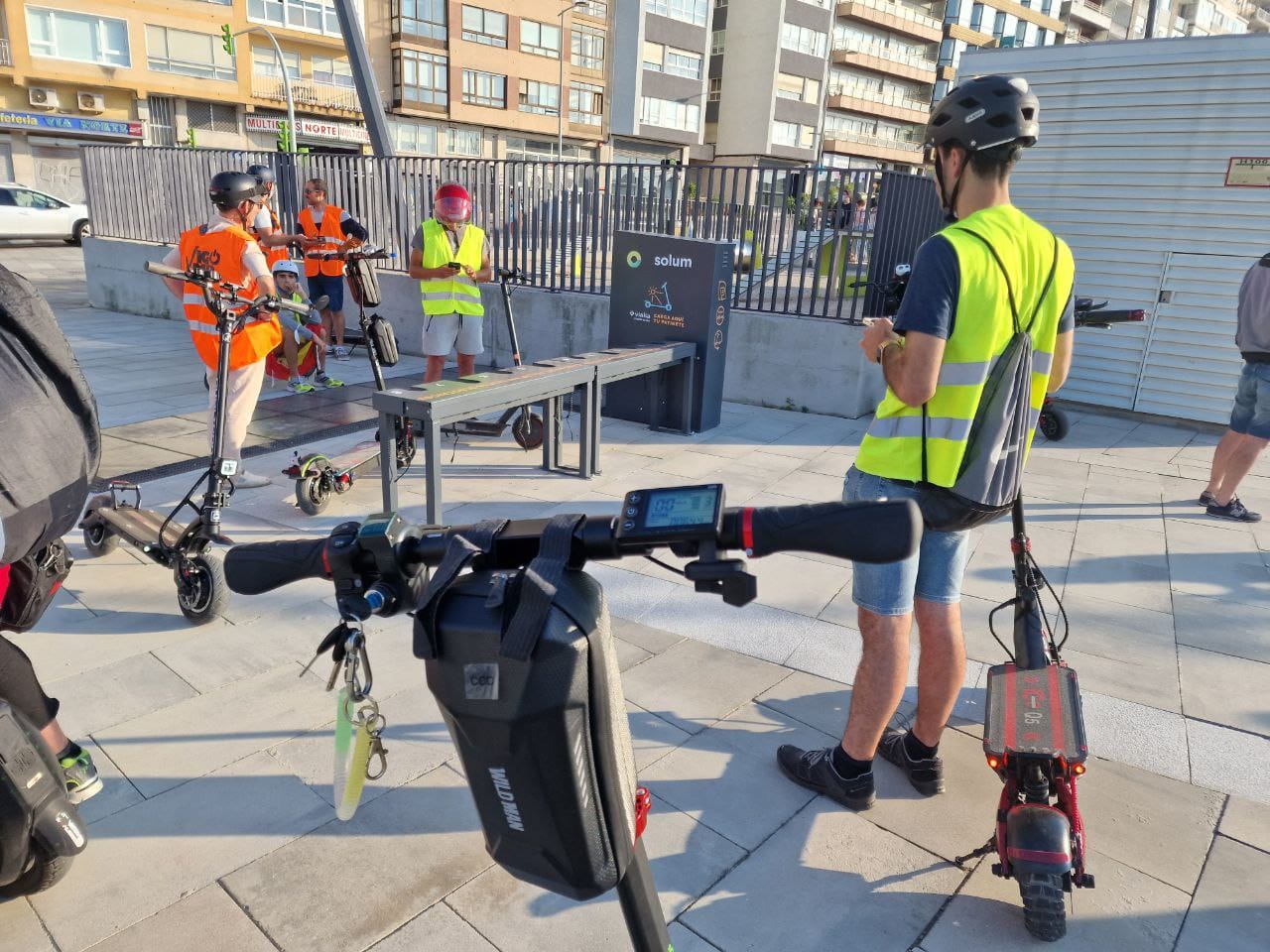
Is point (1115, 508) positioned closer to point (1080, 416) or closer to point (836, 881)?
point (1080, 416)

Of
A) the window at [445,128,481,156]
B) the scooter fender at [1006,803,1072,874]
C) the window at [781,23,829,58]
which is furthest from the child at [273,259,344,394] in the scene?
the window at [781,23,829,58]

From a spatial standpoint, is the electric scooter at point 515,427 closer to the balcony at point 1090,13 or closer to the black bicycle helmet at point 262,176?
the black bicycle helmet at point 262,176

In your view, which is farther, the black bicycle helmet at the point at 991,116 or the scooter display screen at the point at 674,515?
the black bicycle helmet at the point at 991,116

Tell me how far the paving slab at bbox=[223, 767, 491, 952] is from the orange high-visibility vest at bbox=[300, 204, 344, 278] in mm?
8323

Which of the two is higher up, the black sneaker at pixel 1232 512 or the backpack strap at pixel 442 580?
the backpack strap at pixel 442 580

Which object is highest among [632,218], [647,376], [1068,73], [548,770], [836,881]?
[1068,73]

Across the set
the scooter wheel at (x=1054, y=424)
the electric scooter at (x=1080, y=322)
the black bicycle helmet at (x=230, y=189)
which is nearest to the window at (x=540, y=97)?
the electric scooter at (x=1080, y=322)

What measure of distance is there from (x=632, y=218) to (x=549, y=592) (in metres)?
8.98

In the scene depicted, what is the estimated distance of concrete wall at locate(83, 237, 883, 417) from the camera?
845 cm

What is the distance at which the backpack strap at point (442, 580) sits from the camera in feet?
2.93

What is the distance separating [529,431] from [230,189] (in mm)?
2758

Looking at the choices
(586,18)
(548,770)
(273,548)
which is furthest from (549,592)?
(586,18)

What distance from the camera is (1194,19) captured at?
6481 cm

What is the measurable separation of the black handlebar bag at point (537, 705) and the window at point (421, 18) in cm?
4548
